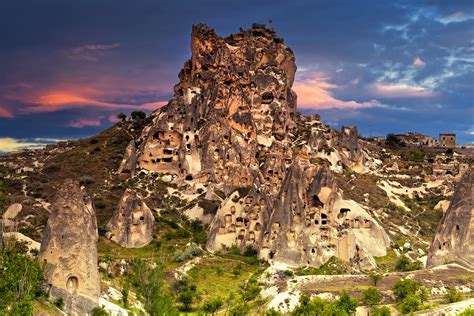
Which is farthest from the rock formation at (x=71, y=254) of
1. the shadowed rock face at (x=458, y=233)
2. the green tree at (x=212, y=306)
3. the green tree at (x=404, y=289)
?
the shadowed rock face at (x=458, y=233)

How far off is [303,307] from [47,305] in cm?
1907

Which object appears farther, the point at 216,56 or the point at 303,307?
the point at 216,56

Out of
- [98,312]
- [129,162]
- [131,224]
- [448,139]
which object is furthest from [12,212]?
[448,139]

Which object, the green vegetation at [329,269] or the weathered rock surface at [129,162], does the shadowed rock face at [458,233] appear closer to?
the green vegetation at [329,269]

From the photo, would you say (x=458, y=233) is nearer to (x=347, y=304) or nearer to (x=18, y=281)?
(x=347, y=304)

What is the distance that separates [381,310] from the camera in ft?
174

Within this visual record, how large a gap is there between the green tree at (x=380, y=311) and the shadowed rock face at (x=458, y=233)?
534 inches

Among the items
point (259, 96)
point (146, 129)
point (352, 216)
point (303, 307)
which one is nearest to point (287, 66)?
point (259, 96)

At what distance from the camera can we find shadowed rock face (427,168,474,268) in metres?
64.6

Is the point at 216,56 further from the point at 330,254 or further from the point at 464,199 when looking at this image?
the point at 464,199

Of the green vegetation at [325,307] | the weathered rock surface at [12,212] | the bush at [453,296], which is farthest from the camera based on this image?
the weathered rock surface at [12,212]

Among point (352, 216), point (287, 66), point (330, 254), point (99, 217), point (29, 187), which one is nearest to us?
point (330, 254)

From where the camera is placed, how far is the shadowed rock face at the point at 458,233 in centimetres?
6456

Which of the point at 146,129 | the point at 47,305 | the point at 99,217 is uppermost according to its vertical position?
the point at 146,129
